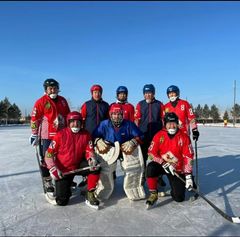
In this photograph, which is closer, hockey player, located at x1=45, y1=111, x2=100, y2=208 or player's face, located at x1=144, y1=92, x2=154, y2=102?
hockey player, located at x1=45, y1=111, x2=100, y2=208

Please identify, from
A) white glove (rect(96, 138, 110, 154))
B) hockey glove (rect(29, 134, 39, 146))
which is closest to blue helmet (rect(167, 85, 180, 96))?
white glove (rect(96, 138, 110, 154))

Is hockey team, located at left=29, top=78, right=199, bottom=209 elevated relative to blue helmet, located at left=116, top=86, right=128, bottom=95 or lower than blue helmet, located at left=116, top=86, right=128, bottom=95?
lower

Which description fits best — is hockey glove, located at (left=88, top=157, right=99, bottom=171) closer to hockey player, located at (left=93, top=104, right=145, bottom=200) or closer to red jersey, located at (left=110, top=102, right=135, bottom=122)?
hockey player, located at (left=93, top=104, right=145, bottom=200)

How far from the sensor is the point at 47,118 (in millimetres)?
4246

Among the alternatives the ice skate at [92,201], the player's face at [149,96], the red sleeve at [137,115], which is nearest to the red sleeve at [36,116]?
the ice skate at [92,201]

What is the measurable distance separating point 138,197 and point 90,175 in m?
0.65

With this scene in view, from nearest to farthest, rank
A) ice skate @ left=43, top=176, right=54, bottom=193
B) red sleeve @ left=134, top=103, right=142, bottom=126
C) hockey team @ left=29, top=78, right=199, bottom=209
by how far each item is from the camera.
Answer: hockey team @ left=29, top=78, right=199, bottom=209, ice skate @ left=43, top=176, right=54, bottom=193, red sleeve @ left=134, top=103, right=142, bottom=126

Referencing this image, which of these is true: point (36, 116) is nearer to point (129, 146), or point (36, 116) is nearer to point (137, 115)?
point (129, 146)

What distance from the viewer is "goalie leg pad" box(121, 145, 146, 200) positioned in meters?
3.92

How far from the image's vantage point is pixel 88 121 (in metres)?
4.50

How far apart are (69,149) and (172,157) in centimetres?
128

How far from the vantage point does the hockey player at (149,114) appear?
4.63 meters

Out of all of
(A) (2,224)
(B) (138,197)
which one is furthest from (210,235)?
(A) (2,224)

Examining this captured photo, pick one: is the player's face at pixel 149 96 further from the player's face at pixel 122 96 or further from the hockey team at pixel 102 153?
the hockey team at pixel 102 153
